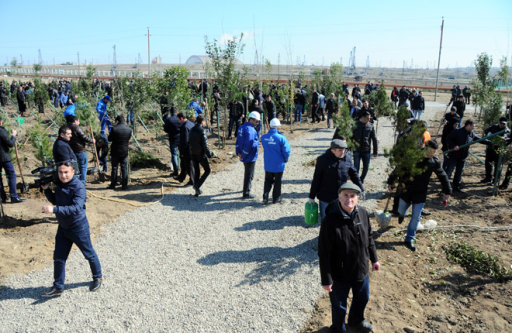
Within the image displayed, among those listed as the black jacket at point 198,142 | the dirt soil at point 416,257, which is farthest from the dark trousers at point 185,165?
the black jacket at point 198,142

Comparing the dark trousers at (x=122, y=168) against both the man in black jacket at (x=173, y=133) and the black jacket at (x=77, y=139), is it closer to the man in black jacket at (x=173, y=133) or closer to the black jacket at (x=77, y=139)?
the black jacket at (x=77, y=139)

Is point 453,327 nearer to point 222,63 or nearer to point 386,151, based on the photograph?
point 386,151

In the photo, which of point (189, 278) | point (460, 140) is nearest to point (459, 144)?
point (460, 140)

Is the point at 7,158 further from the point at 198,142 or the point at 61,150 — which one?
the point at 198,142

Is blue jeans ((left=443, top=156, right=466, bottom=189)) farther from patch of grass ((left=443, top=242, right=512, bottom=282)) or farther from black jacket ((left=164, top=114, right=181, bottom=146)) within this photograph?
black jacket ((left=164, top=114, right=181, bottom=146))

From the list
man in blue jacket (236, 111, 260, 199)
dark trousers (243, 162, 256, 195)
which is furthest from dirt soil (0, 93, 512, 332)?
man in blue jacket (236, 111, 260, 199)

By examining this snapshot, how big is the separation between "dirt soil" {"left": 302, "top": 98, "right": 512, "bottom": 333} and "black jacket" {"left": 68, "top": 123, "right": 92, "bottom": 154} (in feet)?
20.9

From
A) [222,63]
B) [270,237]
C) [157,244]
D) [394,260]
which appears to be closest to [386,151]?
[394,260]

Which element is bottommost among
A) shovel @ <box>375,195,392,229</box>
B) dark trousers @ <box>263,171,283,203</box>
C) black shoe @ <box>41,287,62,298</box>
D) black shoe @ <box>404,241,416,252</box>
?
black shoe @ <box>41,287,62,298</box>

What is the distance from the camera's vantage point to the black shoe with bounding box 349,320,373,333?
12.9 ft

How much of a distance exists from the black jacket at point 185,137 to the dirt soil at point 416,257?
1091mm

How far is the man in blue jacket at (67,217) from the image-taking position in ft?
14.2

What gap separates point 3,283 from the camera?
5.01 meters

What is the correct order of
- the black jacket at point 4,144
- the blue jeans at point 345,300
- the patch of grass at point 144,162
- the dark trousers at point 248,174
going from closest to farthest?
the blue jeans at point 345,300 → the black jacket at point 4,144 → the dark trousers at point 248,174 → the patch of grass at point 144,162
